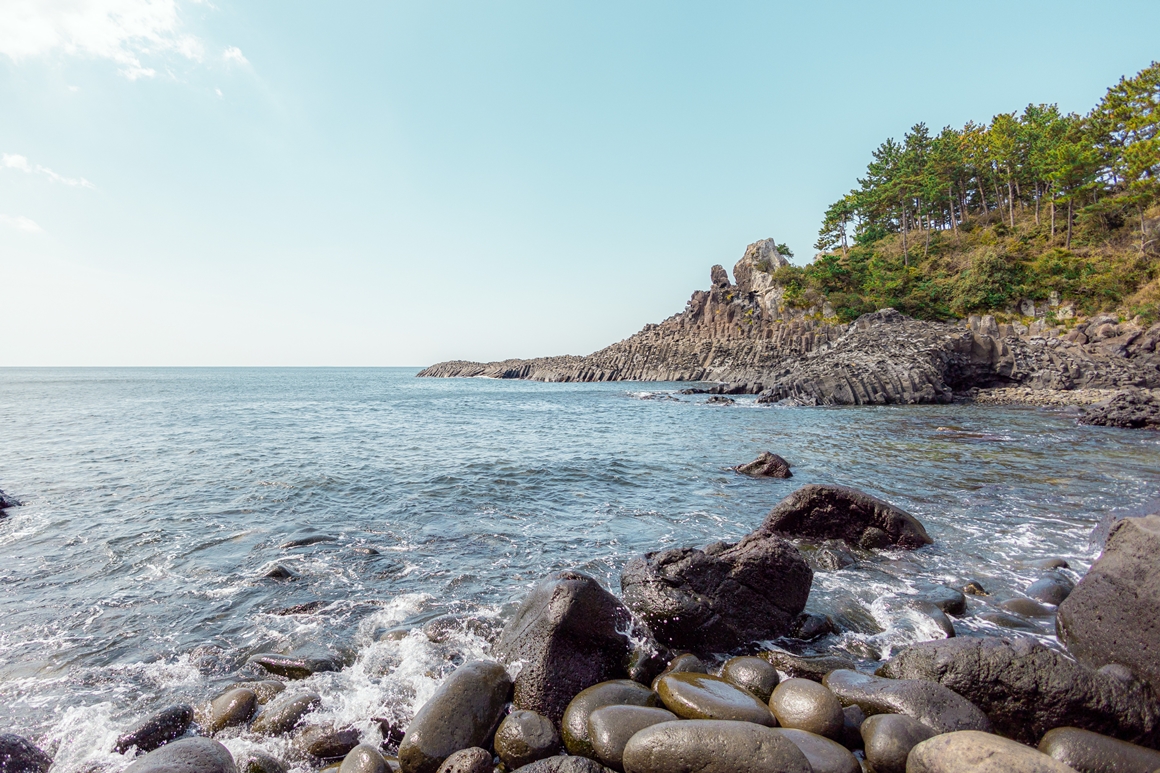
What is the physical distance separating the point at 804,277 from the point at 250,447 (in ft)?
295

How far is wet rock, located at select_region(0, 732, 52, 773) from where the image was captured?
5.40 meters

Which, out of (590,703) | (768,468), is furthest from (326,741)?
(768,468)

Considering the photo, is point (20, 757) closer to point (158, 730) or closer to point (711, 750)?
point (158, 730)

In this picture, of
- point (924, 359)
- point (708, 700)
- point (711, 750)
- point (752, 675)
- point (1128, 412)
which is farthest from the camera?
point (924, 359)

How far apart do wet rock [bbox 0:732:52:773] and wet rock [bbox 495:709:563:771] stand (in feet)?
15.9

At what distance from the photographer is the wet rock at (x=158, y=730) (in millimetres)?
5969

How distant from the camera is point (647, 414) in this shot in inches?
1736

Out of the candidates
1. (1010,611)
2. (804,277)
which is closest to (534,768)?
(1010,611)

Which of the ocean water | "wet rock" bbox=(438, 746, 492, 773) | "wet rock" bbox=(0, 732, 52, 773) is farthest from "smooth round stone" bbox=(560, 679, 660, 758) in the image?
"wet rock" bbox=(0, 732, 52, 773)

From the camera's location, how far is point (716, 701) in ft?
19.1

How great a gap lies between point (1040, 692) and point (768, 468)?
14.5 m

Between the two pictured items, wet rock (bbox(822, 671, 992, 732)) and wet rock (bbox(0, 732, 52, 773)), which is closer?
wet rock (bbox(0, 732, 52, 773))

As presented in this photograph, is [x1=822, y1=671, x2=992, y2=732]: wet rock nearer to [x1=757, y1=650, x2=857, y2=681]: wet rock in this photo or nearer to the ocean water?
[x1=757, y1=650, x2=857, y2=681]: wet rock

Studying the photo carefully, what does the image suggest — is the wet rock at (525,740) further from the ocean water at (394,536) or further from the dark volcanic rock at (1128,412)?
the dark volcanic rock at (1128,412)
